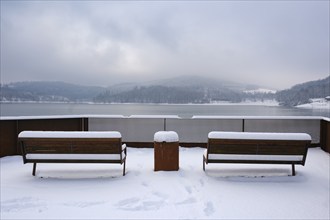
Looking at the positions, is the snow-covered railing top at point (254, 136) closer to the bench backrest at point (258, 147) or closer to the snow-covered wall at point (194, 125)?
the bench backrest at point (258, 147)

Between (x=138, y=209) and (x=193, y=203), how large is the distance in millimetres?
832

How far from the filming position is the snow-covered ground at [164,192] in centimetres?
403

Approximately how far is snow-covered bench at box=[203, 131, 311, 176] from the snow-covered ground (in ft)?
1.33

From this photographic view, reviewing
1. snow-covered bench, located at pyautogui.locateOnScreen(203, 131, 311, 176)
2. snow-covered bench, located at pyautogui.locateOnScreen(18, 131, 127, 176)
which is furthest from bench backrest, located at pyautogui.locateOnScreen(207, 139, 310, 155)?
snow-covered bench, located at pyautogui.locateOnScreen(18, 131, 127, 176)

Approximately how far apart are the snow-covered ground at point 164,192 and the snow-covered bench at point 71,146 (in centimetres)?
43

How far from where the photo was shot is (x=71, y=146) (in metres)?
5.61

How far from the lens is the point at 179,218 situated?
149 inches

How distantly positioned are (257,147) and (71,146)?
3.64 metres

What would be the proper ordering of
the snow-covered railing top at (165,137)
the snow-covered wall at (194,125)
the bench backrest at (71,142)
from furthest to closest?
the snow-covered wall at (194,125) < the snow-covered railing top at (165,137) < the bench backrest at (71,142)

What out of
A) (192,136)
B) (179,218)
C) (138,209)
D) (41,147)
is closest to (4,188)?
(41,147)

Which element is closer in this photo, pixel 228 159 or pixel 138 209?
pixel 138 209

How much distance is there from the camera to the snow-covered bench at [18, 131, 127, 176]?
5.54 m

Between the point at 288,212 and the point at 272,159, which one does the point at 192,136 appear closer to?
the point at 272,159

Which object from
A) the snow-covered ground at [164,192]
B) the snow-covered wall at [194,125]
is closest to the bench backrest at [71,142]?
the snow-covered ground at [164,192]
